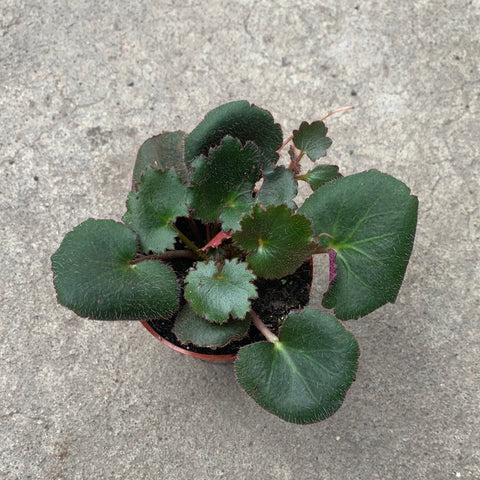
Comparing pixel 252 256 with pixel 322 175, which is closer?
pixel 252 256

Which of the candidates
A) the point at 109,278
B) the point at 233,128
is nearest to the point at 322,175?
the point at 233,128

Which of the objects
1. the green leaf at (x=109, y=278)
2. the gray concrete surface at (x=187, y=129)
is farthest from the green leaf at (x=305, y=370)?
the gray concrete surface at (x=187, y=129)

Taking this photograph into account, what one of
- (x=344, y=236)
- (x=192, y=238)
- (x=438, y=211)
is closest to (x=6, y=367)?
(x=192, y=238)

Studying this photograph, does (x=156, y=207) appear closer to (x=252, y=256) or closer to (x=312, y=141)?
(x=252, y=256)

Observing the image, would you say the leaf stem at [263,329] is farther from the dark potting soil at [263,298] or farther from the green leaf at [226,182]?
the green leaf at [226,182]

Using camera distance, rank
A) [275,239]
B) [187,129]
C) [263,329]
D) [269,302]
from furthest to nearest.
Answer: [187,129] < [269,302] < [263,329] < [275,239]

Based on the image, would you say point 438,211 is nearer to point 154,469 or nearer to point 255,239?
point 255,239

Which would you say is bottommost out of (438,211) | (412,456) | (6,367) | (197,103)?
(412,456)
